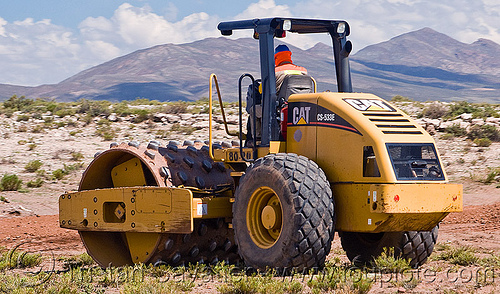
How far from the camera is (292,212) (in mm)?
8188

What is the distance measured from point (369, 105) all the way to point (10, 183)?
48.5 feet

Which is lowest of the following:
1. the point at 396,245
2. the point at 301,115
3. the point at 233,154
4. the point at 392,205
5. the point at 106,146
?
the point at 396,245

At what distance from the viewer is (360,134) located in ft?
27.6

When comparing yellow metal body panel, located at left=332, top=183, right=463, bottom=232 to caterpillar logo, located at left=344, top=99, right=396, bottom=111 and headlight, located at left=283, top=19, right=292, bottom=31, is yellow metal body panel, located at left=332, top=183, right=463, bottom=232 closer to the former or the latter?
caterpillar logo, located at left=344, top=99, right=396, bottom=111

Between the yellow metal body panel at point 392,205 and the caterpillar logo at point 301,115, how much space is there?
93 centimetres

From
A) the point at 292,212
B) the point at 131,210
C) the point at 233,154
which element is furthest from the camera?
the point at 233,154

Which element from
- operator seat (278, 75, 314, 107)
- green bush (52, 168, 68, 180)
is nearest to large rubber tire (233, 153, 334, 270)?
operator seat (278, 75, 314, 107)

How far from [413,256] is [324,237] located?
5.12ft

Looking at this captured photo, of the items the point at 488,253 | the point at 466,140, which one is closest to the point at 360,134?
the point at 488,253

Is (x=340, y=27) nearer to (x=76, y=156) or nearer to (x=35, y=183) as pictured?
(x=35, y=183)

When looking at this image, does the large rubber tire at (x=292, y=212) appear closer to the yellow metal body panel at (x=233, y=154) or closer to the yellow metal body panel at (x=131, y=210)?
the yellow metal body panel at (x=233, y=154)

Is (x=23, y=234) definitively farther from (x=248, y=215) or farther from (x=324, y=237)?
(x=324, y=237)

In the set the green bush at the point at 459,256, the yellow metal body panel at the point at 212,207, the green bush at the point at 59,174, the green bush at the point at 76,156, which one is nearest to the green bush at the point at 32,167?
the green bush at the point at 59,174

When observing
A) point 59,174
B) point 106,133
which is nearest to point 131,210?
point 59,174
